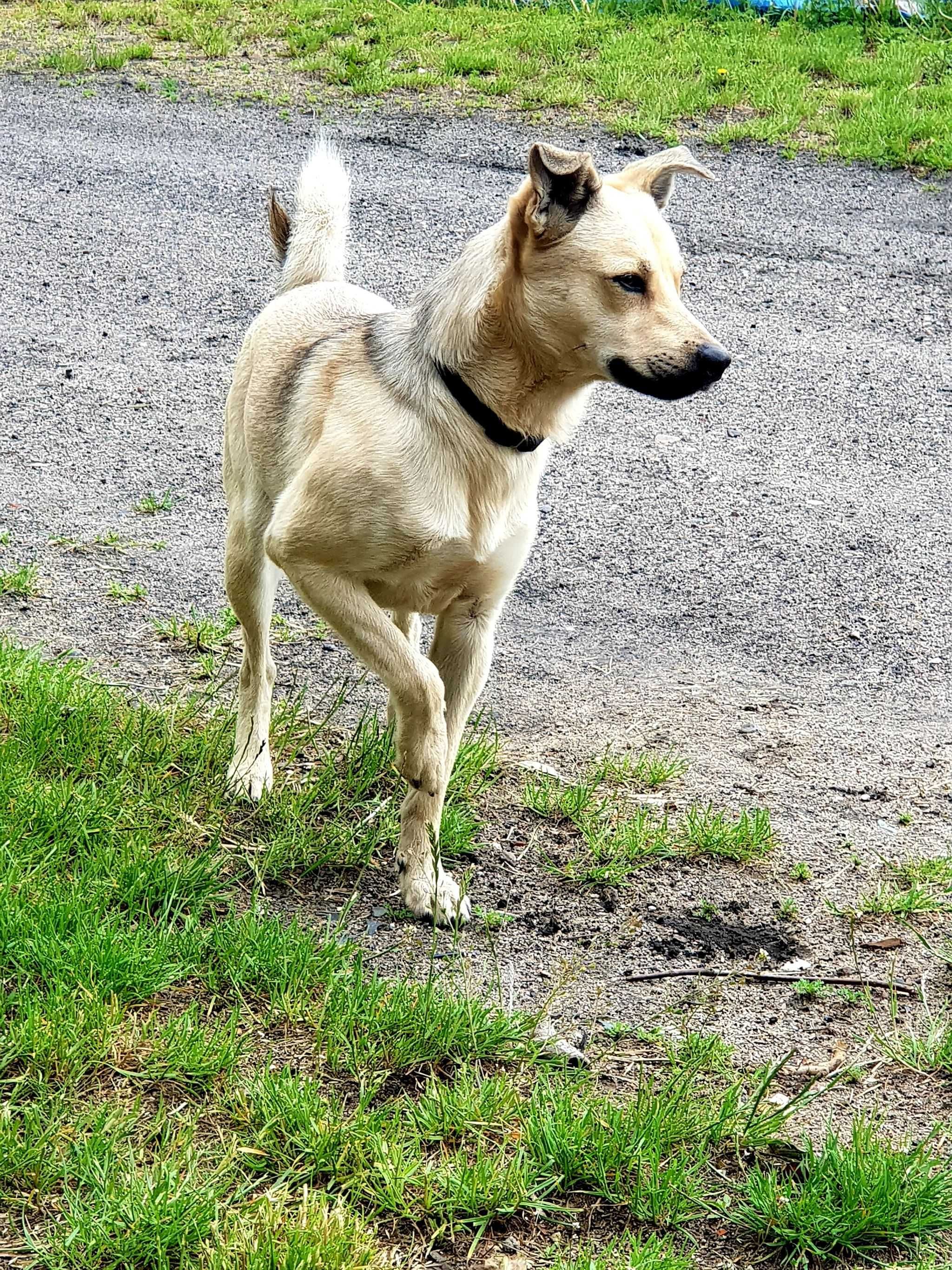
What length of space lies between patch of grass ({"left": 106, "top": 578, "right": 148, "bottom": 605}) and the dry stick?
254 cm

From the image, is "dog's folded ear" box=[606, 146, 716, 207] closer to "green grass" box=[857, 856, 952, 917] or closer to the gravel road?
the gravel road

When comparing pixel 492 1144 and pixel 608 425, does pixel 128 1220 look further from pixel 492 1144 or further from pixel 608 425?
pixel 608 425

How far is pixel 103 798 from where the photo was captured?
12.3ft

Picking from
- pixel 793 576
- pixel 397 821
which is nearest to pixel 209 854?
pixel 397 821

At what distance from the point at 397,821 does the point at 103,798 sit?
87cm

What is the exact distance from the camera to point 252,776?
13.3ft

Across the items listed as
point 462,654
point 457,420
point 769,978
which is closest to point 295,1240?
point 769,978

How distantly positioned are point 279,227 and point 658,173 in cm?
152

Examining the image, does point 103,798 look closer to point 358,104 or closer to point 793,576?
point 793,576

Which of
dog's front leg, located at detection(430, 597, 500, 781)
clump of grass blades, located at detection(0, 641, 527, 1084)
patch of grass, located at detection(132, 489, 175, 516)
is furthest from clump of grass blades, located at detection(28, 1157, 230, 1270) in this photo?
patch of grass, located at detection(132, 489, 175, 516)

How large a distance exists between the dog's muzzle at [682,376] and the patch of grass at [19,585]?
8.83 ft

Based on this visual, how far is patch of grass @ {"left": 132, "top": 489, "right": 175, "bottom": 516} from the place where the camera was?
5750mm

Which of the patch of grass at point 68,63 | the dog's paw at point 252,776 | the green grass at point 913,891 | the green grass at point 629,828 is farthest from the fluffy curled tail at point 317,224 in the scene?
the patch of grass at point 68,63

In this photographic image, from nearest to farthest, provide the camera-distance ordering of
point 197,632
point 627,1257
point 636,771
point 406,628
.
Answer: point 627,1257, point 406,628, point 636,771, point 197,632
